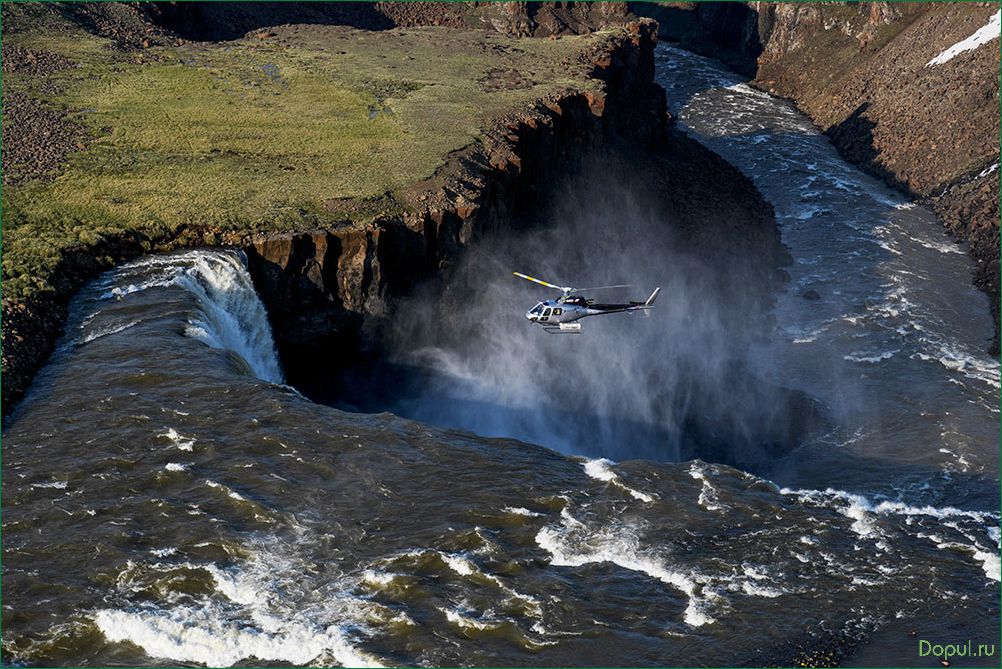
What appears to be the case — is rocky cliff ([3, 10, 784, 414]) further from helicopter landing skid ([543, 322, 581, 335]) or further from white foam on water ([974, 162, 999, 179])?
white foam on water ([974, 162, 999, 179])

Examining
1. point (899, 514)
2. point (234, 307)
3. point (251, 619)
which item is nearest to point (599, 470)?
point (899, 514)

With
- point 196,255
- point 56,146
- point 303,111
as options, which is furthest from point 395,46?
point 196,255

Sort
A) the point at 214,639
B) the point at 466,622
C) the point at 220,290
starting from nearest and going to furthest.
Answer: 1. the point at 214,639
2. the point at 466,622
3. the point at 220,290

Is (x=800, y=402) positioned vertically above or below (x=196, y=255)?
below

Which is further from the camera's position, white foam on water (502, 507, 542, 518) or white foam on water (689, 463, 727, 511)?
white foam on water (689, 463, 727, 511)

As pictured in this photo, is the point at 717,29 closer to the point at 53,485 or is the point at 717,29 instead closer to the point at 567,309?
the point at 567,309

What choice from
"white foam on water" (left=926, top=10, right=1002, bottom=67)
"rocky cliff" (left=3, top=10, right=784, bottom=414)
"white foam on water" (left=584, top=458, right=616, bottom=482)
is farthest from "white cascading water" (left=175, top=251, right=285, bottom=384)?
"white foam on water" (left=926, top=10, right=1002, bottom=67)

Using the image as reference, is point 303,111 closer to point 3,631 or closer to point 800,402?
point 800,402
